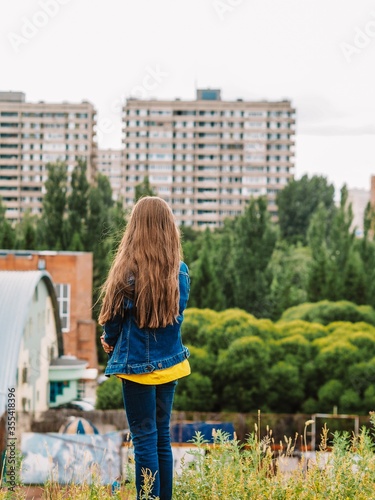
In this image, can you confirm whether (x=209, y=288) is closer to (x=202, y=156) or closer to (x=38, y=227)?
(x=38, y=227)

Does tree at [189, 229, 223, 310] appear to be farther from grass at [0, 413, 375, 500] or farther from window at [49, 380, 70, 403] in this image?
grass at [0, 413, 375, 500]

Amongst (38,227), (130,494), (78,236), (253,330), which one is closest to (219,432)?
(130,494)

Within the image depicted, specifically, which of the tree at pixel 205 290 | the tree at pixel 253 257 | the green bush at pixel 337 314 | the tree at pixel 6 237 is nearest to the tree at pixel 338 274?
the tree at pixel 253 257

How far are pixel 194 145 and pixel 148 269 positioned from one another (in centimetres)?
10002

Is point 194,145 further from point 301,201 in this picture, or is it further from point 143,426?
point 143,426

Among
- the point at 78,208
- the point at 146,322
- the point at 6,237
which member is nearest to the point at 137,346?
the point at 146,322

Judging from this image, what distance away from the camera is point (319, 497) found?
3.42 meters

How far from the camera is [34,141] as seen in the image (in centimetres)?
10194

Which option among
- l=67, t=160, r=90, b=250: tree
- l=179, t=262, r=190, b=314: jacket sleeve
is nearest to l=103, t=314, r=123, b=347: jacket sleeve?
l=179, t=262, r=190, b=314: jacket sleeve

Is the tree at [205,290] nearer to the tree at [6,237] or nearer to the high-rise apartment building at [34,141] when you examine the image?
the tree at [6,237]

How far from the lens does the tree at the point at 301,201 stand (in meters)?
69.4

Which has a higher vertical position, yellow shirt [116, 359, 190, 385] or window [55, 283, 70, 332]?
yellow shirt [116, 359, 190, 385]

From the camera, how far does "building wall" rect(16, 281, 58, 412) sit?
22.7 m

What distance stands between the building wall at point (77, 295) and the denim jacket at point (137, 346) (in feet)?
91.4
